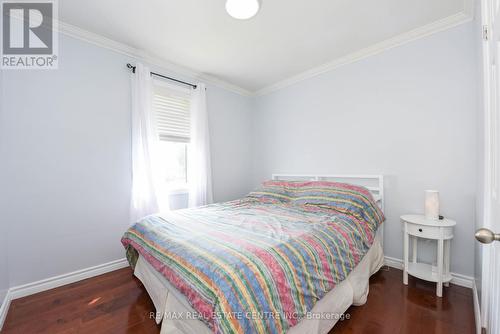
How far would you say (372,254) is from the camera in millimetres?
2070

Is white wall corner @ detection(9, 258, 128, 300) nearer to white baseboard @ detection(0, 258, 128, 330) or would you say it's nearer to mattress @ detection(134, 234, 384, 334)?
white baseboard @ detection(0, 258, 128, 330)

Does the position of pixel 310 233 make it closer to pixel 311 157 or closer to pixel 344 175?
pixel 344 175

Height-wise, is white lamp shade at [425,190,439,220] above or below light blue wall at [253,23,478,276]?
below

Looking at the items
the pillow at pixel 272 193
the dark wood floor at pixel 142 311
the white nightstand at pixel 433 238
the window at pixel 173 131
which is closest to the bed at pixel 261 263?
the dark wood floor at pixel 142 311

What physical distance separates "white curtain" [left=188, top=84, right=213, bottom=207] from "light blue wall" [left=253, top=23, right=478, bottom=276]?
146 centimetres

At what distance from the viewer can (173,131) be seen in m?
2.95

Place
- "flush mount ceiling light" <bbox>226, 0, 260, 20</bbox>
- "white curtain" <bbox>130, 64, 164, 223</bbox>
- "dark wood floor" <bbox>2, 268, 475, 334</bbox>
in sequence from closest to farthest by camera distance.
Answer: "dark wood floor" <bbox>2, 268, 475, 334</bbox>, "flush mount ceiling light" <bbox>226, 0, 260, 20</bbox>, "white curtain" <bbox>130, 64, 164, 223</bbox>

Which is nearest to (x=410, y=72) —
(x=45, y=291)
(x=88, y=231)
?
(x=88, y=231)

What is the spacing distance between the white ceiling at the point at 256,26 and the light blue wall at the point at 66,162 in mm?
442

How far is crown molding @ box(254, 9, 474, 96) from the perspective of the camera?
1957mm

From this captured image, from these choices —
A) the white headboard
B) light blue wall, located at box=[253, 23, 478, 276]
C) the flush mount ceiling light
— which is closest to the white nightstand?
light blue wall, located at box=[253, 23, 478, 276]

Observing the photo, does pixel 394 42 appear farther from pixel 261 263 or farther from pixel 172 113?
pixel 172 113

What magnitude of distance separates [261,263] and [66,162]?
225 centimetres

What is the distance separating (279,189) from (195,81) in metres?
2.05
